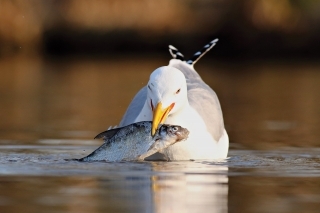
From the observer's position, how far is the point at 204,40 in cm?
2559

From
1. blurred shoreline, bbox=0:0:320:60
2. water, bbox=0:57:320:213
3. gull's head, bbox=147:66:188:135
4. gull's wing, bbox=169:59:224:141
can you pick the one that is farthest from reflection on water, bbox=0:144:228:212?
blurred shoreline, bbox=0:0:320:60

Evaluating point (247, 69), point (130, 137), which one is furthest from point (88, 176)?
point (247, 69)

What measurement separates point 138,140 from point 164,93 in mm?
384

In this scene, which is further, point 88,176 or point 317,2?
point 317,2

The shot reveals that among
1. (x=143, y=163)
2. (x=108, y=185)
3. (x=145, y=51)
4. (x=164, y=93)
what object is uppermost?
(x=145, y=51)

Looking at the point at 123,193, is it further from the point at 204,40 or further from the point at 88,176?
the point at 204,40

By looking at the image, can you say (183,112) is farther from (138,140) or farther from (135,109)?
(135,109)

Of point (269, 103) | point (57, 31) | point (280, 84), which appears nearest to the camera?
point (269, 103)

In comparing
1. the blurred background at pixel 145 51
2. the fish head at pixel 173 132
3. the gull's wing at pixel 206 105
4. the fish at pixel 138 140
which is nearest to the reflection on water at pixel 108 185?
the fish at pixel 138 140

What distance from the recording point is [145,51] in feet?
85.1

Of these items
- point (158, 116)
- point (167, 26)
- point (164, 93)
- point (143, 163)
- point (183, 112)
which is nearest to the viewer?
point (158, 116)

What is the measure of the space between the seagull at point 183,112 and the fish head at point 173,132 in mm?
66

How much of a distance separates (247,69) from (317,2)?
18.6ft

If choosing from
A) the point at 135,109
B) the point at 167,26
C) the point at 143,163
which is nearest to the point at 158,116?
the point at 143,163
